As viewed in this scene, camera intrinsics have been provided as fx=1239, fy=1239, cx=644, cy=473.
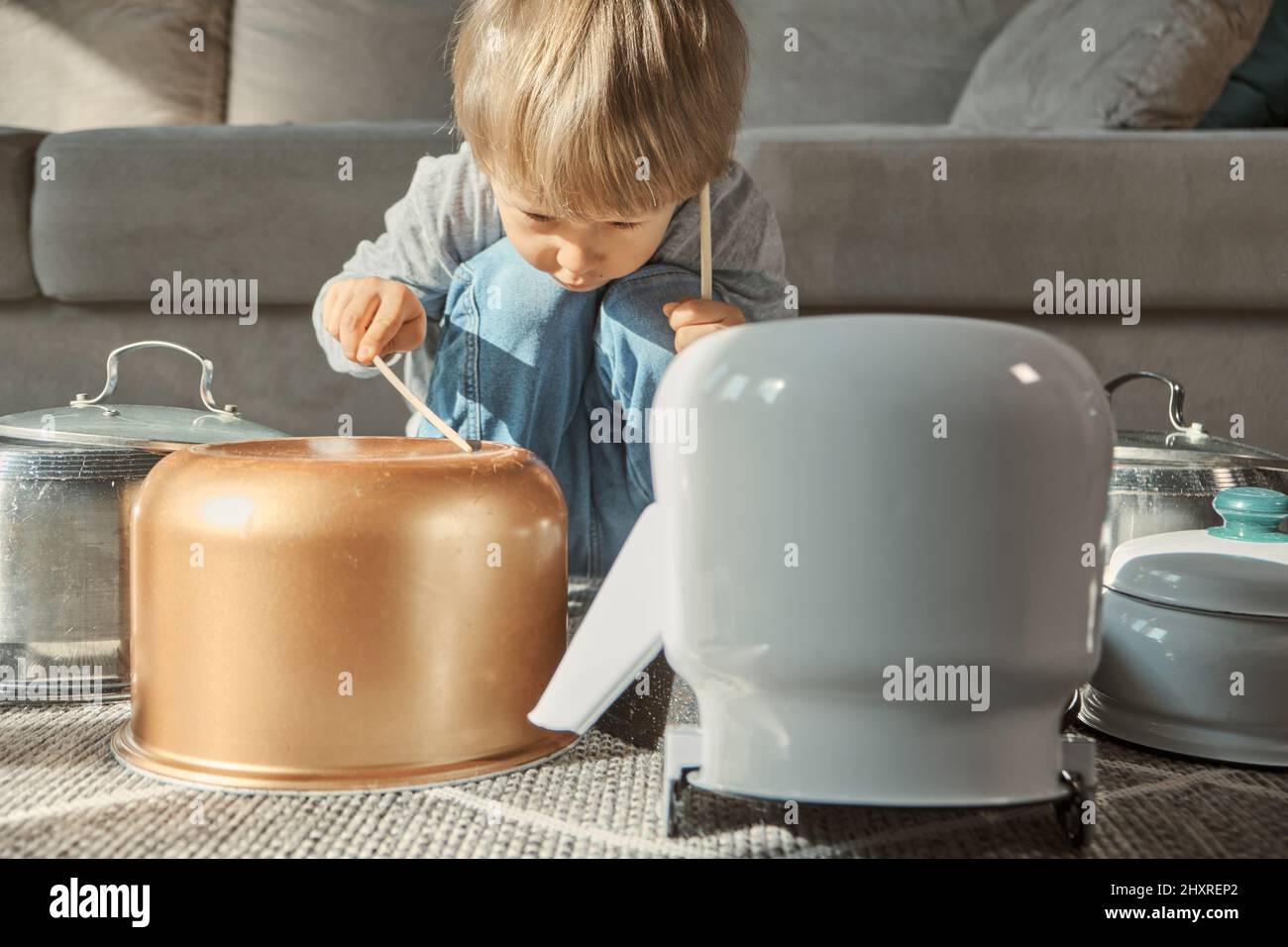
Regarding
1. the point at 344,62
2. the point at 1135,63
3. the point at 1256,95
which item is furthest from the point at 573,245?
the point at 344,62

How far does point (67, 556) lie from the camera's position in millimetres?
718

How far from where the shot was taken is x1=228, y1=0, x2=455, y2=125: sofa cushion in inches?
73.1

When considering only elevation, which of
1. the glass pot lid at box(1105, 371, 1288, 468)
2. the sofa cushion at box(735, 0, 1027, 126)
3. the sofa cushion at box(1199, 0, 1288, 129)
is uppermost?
the sofa cushion at box(735, 0, 1027, 126)

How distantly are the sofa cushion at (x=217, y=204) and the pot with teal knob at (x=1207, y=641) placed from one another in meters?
0.92

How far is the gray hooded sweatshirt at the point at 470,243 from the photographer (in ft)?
3.36

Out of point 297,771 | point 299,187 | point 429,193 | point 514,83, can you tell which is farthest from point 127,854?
point 299,187

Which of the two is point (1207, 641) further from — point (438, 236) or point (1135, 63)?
point (1135, 63)

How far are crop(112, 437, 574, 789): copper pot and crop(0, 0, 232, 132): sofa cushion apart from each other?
5.15 ft

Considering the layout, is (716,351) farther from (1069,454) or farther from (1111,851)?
(1111,851)

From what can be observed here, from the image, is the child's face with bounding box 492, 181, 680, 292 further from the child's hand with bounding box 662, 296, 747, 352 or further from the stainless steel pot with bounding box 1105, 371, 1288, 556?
the stainless steel pot with bounding box 1105, 371, 1288, 556

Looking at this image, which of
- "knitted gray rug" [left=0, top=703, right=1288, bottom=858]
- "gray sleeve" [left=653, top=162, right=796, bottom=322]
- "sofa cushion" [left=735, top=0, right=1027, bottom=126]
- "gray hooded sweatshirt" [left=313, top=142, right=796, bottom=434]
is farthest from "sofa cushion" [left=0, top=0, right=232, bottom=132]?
"knitted gray rug" [left=0, top=703, right=1288, bottom=858]

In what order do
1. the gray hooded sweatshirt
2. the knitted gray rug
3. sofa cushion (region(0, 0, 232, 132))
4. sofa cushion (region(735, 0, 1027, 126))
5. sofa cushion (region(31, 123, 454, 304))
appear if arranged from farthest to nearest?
1. sofa cushion (region(0, 0, 232, 132))
2. sofa cushion (region(735, 0, 1027, 126))
3. sofa cushion (region(31, 123, 454, 304))
4. the gray hooded sweatshirt
5. the knitted gray rug

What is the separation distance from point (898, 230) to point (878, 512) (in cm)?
88

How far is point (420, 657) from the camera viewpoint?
1.91ft
